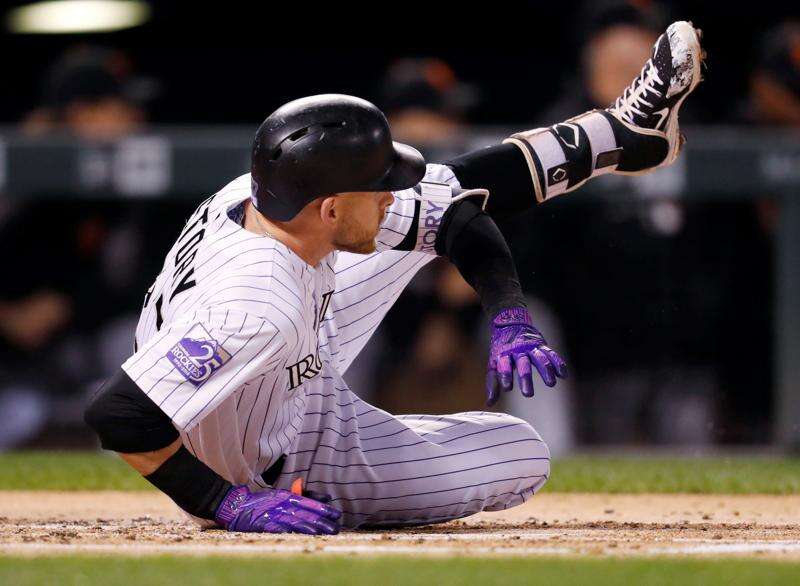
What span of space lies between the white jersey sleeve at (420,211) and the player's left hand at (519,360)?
0.46 meters

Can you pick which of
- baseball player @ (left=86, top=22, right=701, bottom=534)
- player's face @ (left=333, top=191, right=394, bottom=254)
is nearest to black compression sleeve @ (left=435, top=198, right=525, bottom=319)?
baseball player @ (left=86, top=22, right=701, bottom=534)

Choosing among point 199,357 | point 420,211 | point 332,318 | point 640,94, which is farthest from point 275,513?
point 640,94

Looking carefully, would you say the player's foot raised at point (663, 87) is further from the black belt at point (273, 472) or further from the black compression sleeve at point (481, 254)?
the black belt at point (273, 472)

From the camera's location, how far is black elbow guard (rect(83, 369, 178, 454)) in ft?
9.34

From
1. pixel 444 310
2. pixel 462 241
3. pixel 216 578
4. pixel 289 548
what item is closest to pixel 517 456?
pixel 462 241

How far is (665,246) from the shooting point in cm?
643

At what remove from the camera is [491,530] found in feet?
11.1

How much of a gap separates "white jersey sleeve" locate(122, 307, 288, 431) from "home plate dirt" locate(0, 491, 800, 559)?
287mm

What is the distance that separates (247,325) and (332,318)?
2.68ft

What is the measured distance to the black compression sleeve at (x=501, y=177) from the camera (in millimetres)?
3518

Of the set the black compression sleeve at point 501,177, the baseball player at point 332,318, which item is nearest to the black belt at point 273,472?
the baseball player at point 332,318

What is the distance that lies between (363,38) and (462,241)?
5.39m

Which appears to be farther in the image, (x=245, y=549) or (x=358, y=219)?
(x=358, y=219)

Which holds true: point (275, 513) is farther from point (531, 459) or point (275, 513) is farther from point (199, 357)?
point (531, 459)
